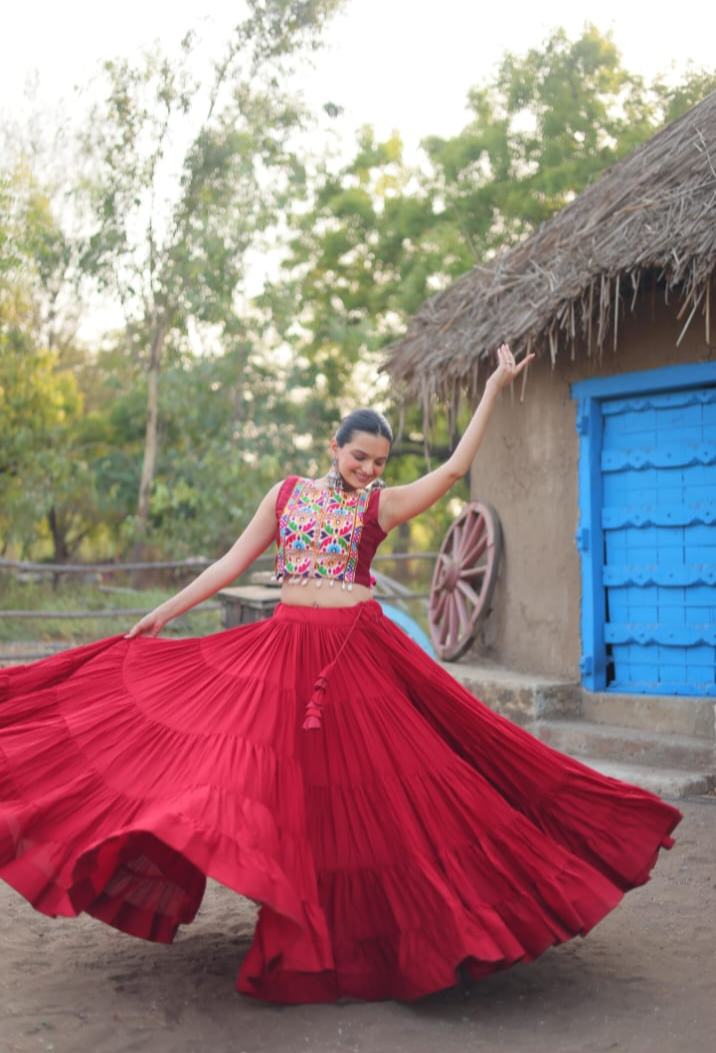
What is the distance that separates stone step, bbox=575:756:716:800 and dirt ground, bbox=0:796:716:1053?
183 centimetres

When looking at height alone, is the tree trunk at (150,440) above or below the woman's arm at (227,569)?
above

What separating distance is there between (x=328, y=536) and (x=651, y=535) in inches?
151

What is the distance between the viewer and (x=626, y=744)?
20.9 ft

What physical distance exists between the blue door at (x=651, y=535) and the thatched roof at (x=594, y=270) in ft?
1.54

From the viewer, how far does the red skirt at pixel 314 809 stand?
8.84 ft

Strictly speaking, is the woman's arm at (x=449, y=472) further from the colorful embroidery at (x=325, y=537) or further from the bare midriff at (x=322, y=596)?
the bare midriff at (x=322, y=596)

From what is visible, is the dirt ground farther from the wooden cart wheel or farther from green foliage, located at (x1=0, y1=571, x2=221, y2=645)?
green foliage, located at (x1=0, y1=571, x2=221, y2=645)

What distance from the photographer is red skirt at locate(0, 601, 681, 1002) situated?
8.84ft

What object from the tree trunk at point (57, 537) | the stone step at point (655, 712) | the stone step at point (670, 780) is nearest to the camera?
the stone step at point (670, 780)

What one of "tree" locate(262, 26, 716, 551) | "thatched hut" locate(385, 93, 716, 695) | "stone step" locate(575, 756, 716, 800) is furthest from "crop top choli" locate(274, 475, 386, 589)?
"tree" locate(262, 26, 716, 551)

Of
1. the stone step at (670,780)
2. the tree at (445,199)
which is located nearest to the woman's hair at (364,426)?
the stone step at (670,780)

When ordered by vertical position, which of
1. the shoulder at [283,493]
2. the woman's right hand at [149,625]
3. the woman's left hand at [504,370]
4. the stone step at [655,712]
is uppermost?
the woman's left hand at [504,370]

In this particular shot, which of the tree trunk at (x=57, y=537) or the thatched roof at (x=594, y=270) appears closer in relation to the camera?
the thatched roof at (x=594, y=270)

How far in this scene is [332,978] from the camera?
9.30 feet
